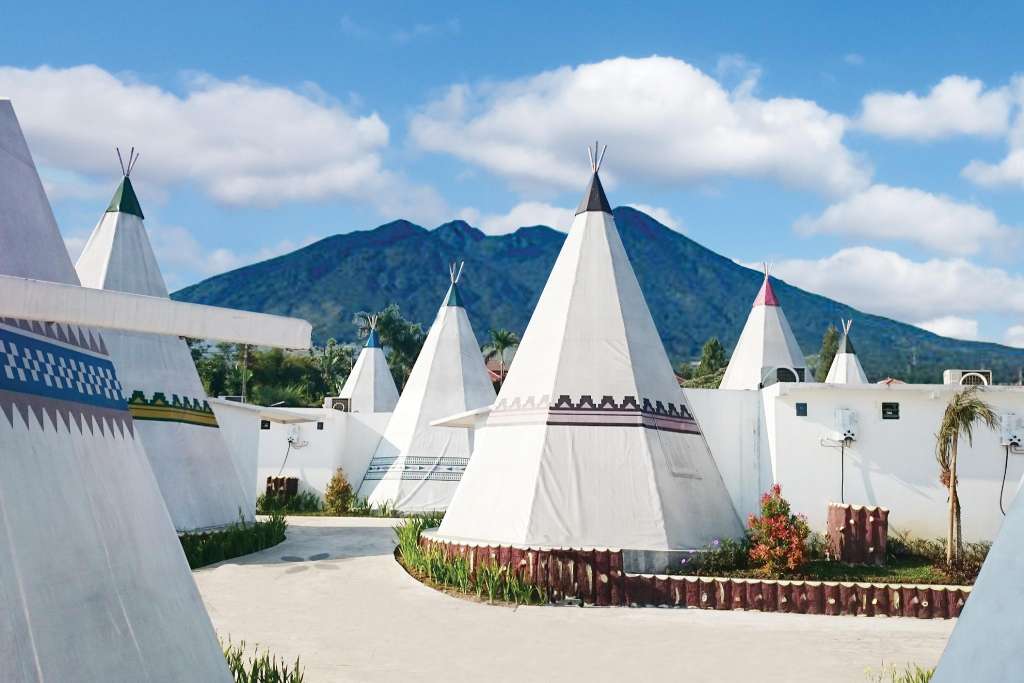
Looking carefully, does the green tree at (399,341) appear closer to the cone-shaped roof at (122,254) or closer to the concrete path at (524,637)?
the cone-shaped roof at (122,254)

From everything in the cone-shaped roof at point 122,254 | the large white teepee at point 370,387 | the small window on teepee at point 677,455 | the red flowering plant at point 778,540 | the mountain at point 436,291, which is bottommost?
the red flowering plant at point 778,540

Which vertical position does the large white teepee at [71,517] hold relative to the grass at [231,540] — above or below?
above

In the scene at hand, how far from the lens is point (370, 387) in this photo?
33.0 metres

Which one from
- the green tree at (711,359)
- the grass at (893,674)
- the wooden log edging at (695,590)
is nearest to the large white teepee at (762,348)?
the wooden log edging at (695,590)

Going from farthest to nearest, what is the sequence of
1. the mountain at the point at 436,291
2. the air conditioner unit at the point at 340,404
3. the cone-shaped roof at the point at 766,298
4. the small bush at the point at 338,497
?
the mountain at the point at 436,291
the air conditioner unit at the point at 340,404
the cone-shaped roof at the point at 766,298
the small bush at the point at 338,497

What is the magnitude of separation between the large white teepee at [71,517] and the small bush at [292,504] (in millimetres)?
18983

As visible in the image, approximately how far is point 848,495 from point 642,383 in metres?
3.94

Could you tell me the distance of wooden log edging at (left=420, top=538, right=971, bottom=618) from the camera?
11125mm

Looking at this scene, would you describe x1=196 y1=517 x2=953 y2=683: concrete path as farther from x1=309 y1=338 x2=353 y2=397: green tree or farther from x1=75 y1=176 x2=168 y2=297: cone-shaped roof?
x1=309 y1=338 x2=353 y2=397: green tree

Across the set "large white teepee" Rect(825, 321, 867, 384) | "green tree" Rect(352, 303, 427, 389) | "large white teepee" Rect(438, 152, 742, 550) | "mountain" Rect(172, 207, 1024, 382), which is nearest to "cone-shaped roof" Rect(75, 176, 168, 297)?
"large white teepee" Rect(438, 152, 742, 550)

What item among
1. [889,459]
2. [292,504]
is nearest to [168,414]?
[292,504]

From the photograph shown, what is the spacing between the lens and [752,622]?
1060 centimetres

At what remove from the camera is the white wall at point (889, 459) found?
14617 mm

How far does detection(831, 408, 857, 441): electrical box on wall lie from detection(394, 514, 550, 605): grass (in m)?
6.00
